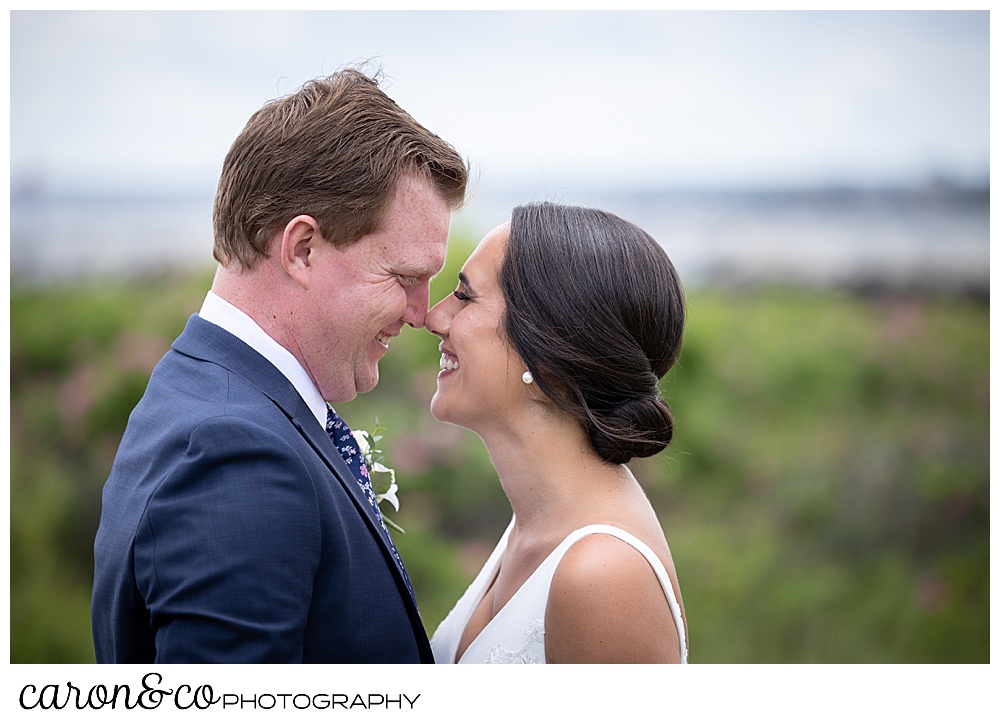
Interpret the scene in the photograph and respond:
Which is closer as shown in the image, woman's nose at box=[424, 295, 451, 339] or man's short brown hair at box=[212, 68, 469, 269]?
man's short brown hair at box=[212, 68, 469, 269]

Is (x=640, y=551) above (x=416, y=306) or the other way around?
the other way around

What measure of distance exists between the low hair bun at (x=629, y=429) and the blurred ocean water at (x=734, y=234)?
9.30 ft

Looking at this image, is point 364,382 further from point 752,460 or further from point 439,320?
point 752,460

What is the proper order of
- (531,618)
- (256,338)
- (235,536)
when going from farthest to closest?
1. (531,618)
2. (256,338)
3. (235,536)

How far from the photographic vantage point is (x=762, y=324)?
5.28 meters

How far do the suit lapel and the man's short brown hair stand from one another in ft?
0.69

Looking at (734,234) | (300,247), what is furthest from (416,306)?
(734,234)

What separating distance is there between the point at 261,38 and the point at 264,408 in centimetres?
329

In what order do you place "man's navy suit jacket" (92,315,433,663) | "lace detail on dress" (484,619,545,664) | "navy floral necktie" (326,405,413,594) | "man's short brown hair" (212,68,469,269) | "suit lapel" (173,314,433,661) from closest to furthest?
"man's navy suit jacket" (92,315,433,663), "suit lapel" (173,314,433,661), "man's short brown hair" (212,68,469,269), "lace detail on dress" (484,619,545,664), "navy floral necktie" (326,405,413,594)

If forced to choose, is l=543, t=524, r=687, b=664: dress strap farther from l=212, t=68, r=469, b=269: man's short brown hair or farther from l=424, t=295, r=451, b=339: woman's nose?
l=212, t=68, r=469, b=269: man's short brown hair

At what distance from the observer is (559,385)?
2109mm

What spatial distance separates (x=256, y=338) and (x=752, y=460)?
3919 mm

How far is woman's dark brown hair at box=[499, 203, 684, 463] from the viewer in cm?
206

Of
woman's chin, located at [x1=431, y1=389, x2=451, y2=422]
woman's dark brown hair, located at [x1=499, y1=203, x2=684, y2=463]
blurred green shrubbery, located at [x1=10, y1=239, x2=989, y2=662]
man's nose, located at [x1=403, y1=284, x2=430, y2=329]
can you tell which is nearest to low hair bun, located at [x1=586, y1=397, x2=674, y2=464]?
woman's dark brown hair, located at [x1=499, y1=203, x2=684, y2=463]
